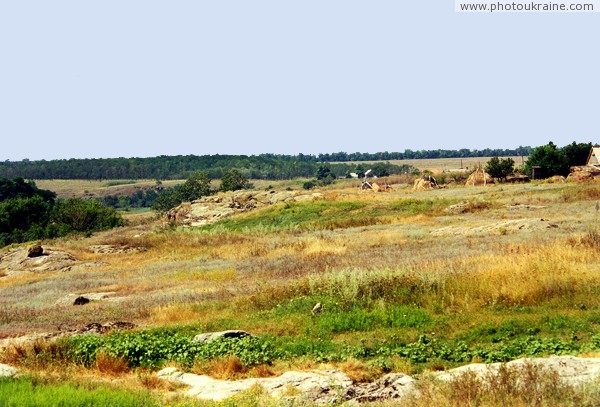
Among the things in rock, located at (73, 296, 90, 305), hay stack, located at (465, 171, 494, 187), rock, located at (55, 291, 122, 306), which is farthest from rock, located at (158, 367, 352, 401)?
hay stack, located at (465, 171, 494, 187)

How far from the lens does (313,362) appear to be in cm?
1145

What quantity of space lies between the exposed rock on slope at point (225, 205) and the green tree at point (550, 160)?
31009 mm

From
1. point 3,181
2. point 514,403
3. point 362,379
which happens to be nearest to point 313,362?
point 362,379

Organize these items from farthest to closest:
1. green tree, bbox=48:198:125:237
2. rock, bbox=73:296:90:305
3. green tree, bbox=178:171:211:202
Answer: green tree, bbox=178:171:211:202, green tree, bbox=48:198:125:237, rock, bbox=73:296:90:305

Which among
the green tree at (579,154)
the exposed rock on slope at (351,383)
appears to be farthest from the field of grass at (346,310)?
the green tree at (579,154)

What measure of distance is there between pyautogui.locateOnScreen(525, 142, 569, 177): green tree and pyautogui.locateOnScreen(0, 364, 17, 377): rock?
83312 mm

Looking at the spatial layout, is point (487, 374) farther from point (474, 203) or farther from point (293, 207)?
point (293, 207)

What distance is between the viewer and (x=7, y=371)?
10.9m

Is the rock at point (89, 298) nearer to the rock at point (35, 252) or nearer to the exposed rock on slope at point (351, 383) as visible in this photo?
the exposed rock on slope at point (351, 383)

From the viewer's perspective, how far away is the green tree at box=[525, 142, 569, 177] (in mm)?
85562

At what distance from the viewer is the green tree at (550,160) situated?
3369 inches

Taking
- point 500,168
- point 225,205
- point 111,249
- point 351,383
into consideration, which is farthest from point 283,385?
point 500,168

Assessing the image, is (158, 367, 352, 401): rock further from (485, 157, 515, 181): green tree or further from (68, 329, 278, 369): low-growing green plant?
(485, 157, 515, 181): green tree

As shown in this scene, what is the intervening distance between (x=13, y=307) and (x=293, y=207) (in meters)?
46.6
